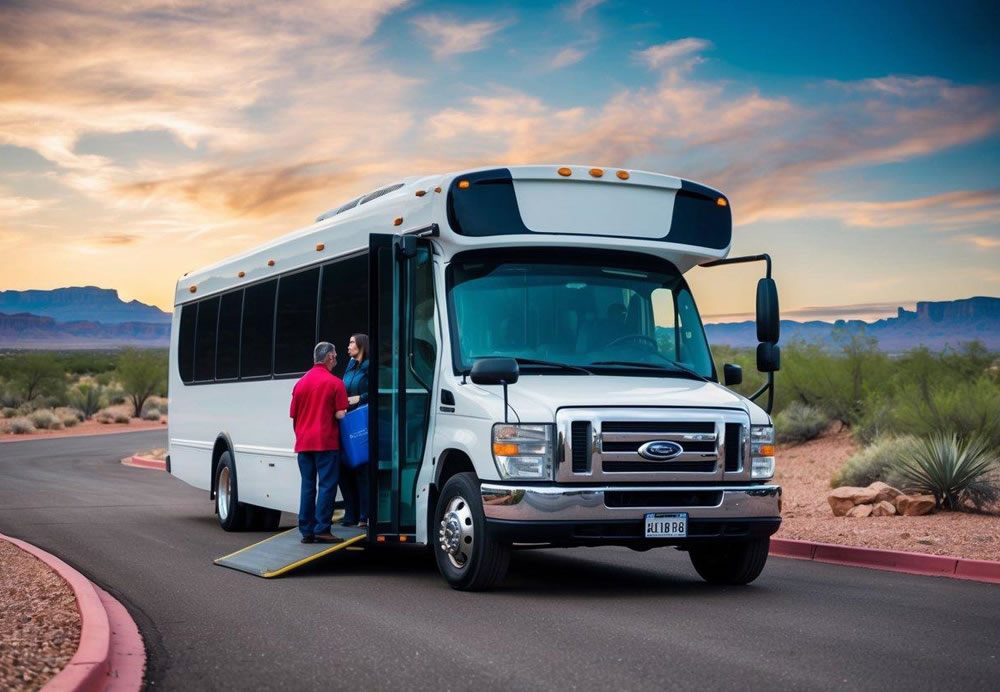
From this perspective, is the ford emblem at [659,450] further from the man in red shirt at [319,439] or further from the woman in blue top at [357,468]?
the man in red shirt at [319,439]

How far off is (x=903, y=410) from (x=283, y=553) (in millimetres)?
14019

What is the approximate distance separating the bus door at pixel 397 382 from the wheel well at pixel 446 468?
1.01 feet

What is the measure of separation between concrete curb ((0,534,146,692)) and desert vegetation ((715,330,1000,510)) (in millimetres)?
10878

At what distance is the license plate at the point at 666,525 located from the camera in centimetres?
1028

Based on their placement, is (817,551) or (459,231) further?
(817,551)

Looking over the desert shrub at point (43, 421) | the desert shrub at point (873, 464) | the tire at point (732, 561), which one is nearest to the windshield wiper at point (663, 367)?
the tire at point (732, 561)

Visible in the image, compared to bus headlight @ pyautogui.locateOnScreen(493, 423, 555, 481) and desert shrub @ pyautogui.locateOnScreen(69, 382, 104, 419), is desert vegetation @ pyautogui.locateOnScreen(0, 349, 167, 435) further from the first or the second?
bus headlight @ pyautogui.locateOnScreen(493, 423, 555, 481)

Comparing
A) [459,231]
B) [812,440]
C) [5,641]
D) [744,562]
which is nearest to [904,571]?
[744,562]

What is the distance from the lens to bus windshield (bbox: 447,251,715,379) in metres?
11.0

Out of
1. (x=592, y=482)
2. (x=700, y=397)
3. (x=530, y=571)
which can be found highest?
(x=700, y=397)

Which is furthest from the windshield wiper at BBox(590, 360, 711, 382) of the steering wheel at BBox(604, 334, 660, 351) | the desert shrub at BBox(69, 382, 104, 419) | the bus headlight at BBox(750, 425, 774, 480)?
the desert shrub at BBox(69, 382, 104, 419)

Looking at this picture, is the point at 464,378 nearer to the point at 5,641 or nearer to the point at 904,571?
the point at 5,641

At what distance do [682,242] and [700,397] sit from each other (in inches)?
67.6

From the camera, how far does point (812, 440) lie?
2906 centimetres
